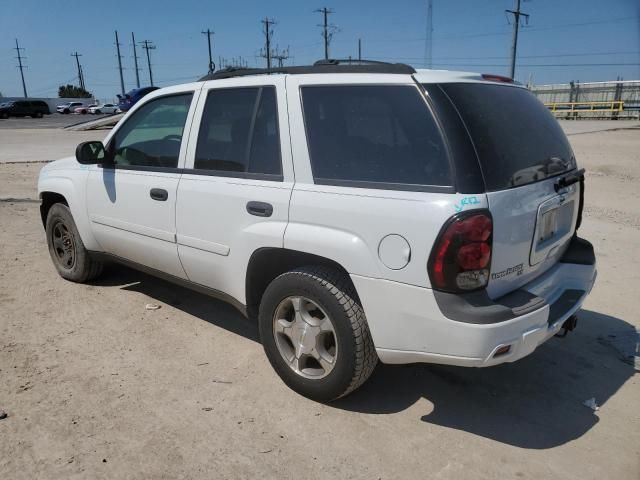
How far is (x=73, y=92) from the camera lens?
96750 mm

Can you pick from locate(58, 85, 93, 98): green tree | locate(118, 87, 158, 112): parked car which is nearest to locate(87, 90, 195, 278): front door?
locate(118, 87, 158, 112): parked car

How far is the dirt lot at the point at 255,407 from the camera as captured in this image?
2635 mm

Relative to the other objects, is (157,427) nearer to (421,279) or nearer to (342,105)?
(421,279)

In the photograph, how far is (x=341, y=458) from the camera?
268 centimetres

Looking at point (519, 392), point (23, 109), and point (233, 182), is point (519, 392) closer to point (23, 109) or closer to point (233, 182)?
point (233, 182)

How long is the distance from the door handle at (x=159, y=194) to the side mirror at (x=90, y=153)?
2.63 feet

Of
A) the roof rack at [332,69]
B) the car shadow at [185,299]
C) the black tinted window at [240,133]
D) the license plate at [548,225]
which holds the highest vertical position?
the roof rack at [332,69]

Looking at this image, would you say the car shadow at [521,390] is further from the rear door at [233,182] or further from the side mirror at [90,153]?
the side mirror at [90,153]

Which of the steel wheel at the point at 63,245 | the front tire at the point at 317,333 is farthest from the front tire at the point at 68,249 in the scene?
the front tire at the point at 317,333

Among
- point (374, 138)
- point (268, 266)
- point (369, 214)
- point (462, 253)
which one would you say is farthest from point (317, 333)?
point (374, 138)

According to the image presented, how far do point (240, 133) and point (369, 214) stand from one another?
1226mm

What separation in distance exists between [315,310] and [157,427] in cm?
109

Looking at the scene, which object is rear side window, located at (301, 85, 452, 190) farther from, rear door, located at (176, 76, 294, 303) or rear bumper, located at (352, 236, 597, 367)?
rear bumper, located at (352, 236, 597, 367)

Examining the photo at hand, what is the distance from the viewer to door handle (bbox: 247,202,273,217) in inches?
122
